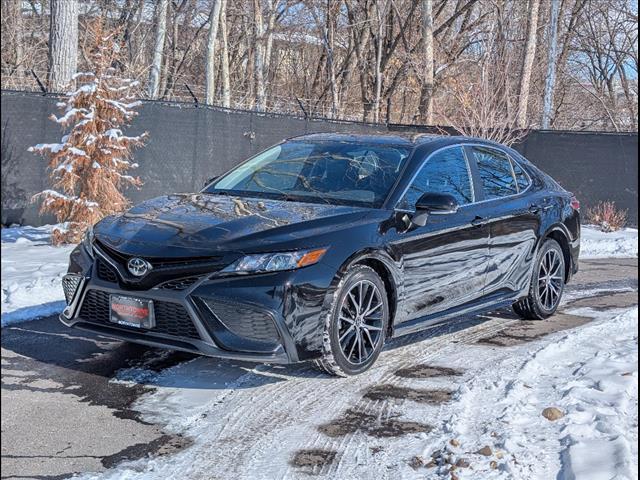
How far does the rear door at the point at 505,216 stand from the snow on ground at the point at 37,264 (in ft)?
12.1

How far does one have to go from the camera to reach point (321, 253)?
514cm

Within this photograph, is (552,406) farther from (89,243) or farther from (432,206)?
(89,243)

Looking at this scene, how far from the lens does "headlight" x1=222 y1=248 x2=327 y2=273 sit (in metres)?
4.93

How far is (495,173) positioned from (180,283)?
3252mm

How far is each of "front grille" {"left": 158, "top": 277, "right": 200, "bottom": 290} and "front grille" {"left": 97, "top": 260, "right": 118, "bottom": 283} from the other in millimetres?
399

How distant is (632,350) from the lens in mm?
6340

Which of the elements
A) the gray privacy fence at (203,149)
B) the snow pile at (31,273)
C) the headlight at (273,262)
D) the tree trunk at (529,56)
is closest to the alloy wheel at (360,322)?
the headlight at (273,262)

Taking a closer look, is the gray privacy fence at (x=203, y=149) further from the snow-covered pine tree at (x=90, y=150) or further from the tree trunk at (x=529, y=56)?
the tree trunk at (x=529, y=56)

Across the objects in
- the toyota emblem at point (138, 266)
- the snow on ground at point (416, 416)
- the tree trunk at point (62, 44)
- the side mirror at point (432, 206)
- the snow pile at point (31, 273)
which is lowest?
the snow on ground at point (416, 416)

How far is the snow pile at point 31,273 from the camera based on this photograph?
23.5 feet

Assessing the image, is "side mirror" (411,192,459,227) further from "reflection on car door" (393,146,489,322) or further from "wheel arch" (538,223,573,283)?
"wheel arch" (538,223,573,283)

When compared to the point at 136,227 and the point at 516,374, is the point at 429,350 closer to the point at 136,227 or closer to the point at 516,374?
the point at 516,374

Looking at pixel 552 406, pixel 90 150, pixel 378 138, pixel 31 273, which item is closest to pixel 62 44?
pixel 90 150

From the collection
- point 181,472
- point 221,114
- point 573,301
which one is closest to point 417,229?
point 181,472
